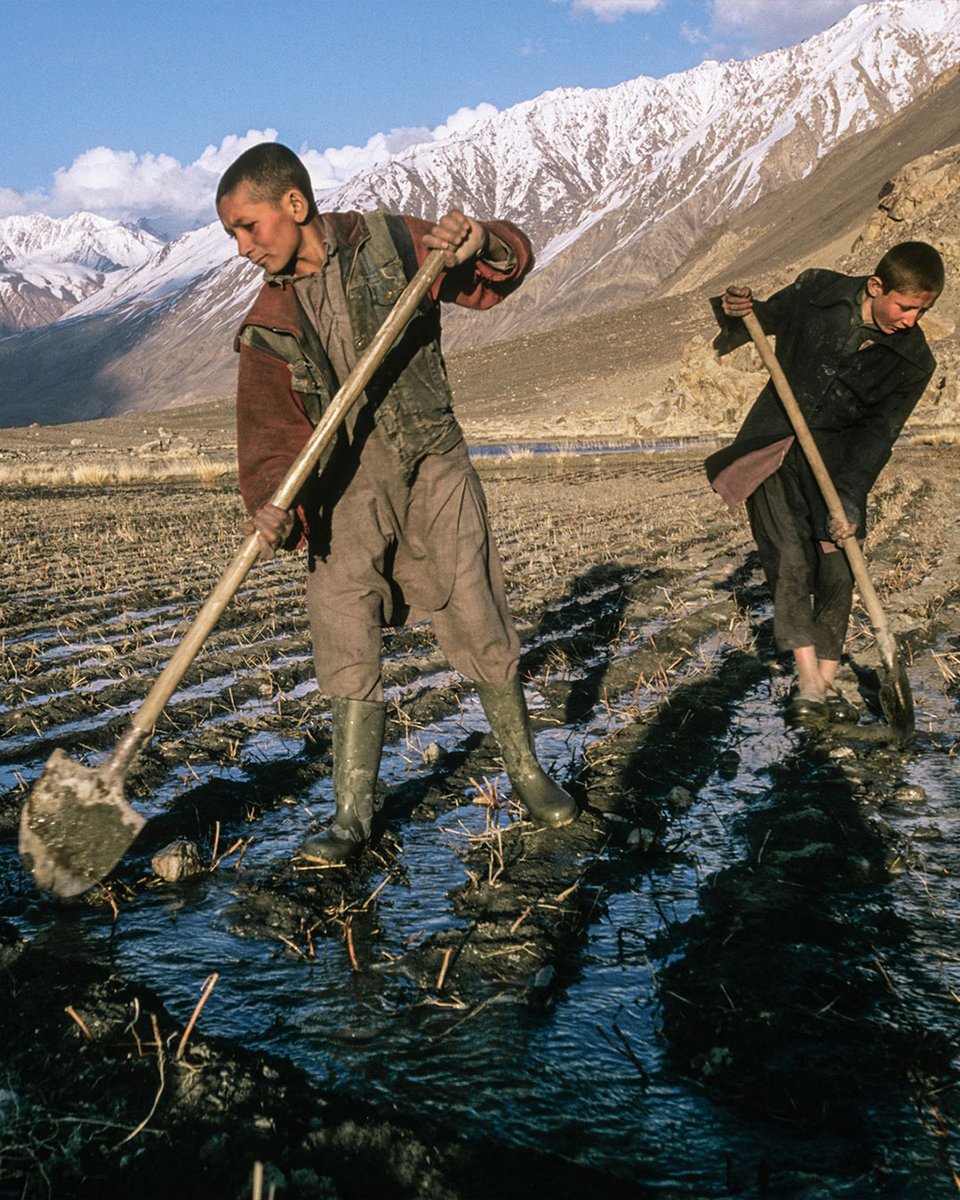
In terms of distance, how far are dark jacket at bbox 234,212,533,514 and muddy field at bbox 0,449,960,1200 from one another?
3.59 ft

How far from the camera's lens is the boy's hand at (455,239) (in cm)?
280

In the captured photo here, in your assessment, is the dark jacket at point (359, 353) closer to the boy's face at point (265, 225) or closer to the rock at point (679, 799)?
the boy's face at point (265, 225)

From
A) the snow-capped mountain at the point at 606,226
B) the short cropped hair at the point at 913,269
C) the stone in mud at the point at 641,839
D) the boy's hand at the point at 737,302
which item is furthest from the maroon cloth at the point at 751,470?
the snow-capped mountain at the point at 606,226

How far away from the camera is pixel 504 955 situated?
2.34 m

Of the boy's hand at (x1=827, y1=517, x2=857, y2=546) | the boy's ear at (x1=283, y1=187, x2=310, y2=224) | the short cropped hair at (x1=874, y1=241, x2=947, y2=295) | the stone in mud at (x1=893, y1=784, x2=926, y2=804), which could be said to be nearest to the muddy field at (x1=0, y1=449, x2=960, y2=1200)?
the stone in mud at (x1=893, y1=784, x2=926, y2=804)

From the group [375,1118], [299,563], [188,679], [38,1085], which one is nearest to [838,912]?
[375,1118]

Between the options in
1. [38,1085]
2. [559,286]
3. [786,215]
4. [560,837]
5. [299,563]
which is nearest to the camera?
[38,1085]

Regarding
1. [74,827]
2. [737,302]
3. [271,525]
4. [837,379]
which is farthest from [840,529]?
[74,827]

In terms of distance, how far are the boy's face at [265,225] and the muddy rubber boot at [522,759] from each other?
1.31 metres

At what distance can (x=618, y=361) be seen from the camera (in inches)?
1730

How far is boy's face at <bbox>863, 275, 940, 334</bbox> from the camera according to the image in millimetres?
3861

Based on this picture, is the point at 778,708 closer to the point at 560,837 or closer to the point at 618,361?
the point at 560,837

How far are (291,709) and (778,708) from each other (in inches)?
77.0

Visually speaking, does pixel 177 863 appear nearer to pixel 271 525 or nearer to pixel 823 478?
pixel 271 525
